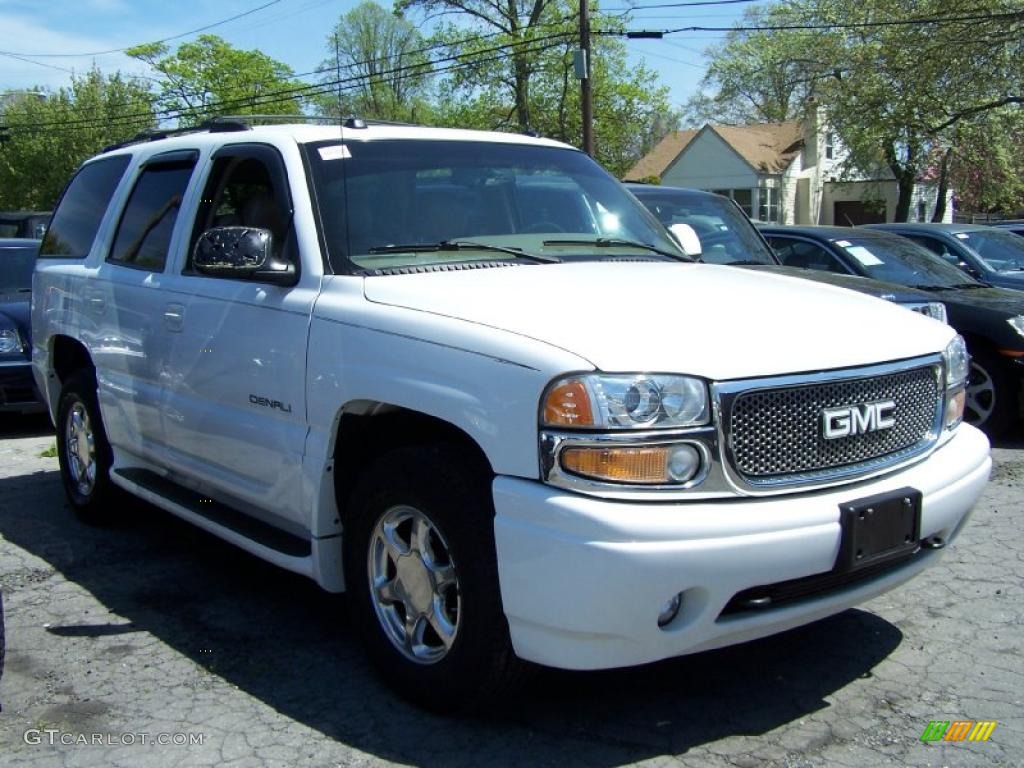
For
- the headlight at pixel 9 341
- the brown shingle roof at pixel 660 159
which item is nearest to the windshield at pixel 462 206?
the headlight at pixel 9 341

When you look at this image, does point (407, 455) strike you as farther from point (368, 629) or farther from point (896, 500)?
point (896, 500)

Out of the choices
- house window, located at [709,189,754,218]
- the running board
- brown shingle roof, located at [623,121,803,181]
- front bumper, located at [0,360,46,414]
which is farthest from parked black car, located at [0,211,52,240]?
brown shingle roof, located at [623,121,803,181]

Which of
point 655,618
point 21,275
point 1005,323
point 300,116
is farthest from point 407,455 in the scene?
point 21,275

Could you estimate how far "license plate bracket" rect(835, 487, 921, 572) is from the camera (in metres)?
3.00

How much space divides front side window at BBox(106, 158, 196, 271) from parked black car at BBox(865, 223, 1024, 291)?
7862 mm

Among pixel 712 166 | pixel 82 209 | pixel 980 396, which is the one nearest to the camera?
pixel 82 209

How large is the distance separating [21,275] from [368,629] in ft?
26.9

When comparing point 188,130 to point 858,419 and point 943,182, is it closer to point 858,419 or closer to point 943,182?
point 858,419

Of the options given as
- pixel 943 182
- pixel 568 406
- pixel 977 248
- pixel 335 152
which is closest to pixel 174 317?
pixel 335 152

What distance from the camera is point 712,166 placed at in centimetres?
5159

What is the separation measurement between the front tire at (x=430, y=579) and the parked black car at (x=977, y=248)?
8.53 meters

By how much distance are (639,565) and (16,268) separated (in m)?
9.32

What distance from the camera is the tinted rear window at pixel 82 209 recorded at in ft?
18.5

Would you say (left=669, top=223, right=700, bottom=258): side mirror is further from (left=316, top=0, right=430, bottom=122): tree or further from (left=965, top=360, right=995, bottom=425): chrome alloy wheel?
(left=316, top=0, right=430, bottom=122): tree
